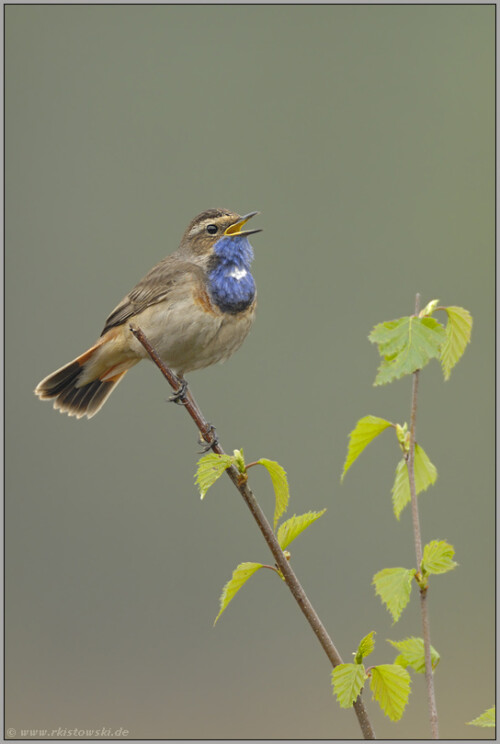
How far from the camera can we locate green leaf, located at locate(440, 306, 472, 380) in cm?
226

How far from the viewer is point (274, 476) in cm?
231

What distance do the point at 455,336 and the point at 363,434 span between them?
336 millimetres

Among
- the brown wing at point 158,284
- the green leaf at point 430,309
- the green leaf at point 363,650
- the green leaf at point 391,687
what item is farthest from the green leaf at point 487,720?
the brown wing at point 158,284

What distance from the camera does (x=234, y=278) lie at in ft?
14.8

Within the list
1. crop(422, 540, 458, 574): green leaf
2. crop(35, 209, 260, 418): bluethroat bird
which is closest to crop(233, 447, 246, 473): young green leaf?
crop(422, 540, 458, 574): green leaf

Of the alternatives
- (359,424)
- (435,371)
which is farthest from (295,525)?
(435,371)

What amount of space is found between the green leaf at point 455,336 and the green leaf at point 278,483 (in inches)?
18.5

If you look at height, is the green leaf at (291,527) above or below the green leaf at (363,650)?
above

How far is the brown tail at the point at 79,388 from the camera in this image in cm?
527

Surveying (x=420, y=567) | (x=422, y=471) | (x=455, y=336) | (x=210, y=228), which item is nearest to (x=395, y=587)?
(x=420, y=567)

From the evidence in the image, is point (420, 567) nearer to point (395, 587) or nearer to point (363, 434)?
point (395, 587)

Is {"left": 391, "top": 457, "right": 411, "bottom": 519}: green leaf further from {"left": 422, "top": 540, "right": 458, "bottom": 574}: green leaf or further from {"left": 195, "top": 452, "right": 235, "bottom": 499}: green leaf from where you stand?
{"left": 195, "top": 452, "right": 235, "bottom": 499}: green leaf

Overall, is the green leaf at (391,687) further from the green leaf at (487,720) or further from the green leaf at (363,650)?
the green leaf at (487,720)

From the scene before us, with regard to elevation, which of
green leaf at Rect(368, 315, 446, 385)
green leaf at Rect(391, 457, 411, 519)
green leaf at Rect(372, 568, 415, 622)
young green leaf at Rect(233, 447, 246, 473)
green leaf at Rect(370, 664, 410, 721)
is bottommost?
green leaf at Rect(370, 664, 410, 721)
